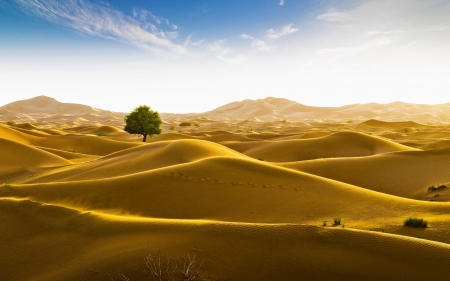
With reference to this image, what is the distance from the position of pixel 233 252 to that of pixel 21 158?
27.9m

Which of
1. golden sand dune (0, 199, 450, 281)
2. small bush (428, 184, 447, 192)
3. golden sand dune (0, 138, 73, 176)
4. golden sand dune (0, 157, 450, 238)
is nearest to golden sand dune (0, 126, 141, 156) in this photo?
golden sand dune (0, 138, 73, 176)

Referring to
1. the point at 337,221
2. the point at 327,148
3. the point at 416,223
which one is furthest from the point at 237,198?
the point at 327,148

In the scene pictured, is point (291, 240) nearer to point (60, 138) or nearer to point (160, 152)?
point (160, 152)

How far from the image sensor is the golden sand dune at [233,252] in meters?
6.56

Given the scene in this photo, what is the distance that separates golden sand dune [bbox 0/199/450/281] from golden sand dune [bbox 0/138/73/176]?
20041 mm

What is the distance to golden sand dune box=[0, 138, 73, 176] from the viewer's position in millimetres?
26188

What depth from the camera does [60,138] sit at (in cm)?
4462

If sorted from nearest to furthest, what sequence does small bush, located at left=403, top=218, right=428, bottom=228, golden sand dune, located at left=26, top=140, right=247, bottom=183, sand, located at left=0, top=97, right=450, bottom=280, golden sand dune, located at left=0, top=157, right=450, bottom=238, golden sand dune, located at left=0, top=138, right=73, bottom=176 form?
sand, located at left=0, top=97, right=450, bottom=280
small bush, located at left=403, top=218, right=428, bottom=228
golden sand dune, located at left=0, top=157, right=450, bottom=238
golden sand dune, located at left=26, top=140, right=247, bottom=183
golden sand dune, located at left=0, top=138, right=73, bottom=176

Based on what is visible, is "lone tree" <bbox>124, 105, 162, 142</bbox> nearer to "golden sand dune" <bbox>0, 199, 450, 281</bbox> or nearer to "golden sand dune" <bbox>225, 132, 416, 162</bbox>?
"golden sand dune" <bbox>225, 132, 416, 162</bbox>

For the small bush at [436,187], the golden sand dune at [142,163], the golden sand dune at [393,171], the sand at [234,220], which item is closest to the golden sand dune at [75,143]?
the golden sand dune at [142,163]

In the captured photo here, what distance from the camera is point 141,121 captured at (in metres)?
42.9

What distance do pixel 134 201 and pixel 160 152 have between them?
1067cm

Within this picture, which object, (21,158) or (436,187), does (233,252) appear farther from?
(21,158)

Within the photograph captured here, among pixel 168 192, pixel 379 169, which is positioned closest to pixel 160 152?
pixel 168 192
